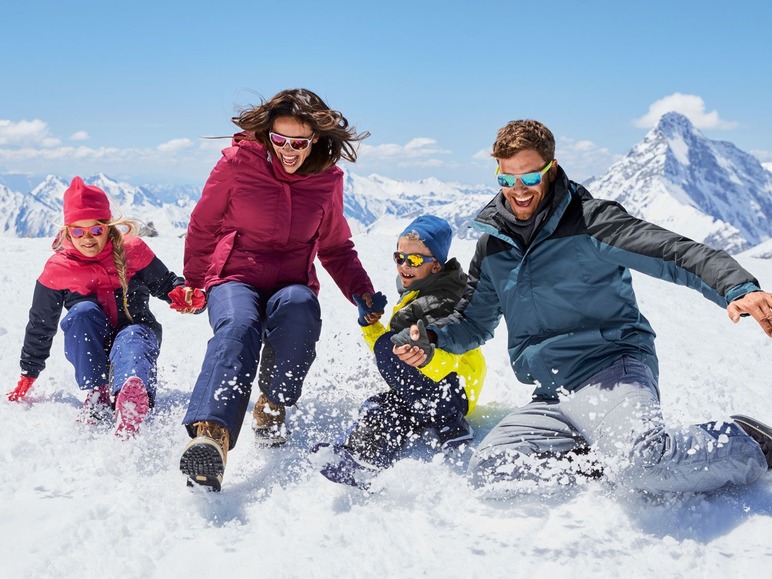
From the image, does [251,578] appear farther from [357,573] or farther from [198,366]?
[198,366]

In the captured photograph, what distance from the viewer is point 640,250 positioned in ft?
10.1

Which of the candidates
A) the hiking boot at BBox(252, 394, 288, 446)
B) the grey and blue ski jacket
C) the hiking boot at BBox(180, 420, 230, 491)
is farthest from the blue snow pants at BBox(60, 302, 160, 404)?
the grey and blue ski jacket

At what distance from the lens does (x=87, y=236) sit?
14.2 feet

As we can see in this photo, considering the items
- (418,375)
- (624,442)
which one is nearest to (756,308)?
(624,442)

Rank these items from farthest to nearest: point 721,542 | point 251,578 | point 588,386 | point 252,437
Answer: point 252,437
point 588,386
point 721,542
point 251,578

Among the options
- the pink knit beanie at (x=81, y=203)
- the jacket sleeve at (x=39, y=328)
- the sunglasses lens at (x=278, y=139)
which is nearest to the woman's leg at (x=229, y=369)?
the sunglasses lens at (x=278, y=139)

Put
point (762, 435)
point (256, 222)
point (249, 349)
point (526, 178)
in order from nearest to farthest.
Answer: point (762, 435), point (249, 349), point (526, 178), point (256, 222)

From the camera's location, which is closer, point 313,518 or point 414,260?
point 313,518

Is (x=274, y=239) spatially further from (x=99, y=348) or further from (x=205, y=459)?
(x=205, y=459)

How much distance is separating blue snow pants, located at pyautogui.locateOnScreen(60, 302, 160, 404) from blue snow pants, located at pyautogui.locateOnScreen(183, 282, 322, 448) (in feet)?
2.02

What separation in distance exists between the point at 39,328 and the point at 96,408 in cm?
78

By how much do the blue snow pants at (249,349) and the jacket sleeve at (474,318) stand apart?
2.60 ft

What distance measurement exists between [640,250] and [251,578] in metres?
2.32

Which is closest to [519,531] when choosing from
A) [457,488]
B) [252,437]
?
[457,488]
